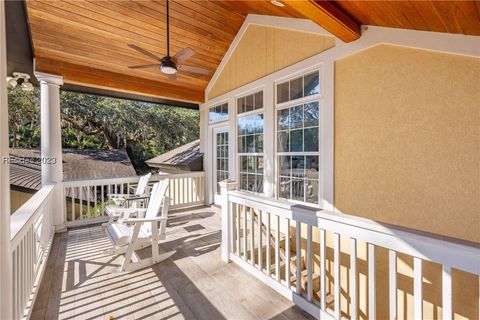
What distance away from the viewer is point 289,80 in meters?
3.78

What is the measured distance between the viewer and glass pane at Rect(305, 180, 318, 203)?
3434mm

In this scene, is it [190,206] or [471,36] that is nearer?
[471,36]

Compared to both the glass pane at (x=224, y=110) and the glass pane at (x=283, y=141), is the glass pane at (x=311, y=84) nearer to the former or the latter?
the glass pane at (x=283, y=141)

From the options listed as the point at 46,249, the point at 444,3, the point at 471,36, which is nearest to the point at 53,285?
the point at 46,249

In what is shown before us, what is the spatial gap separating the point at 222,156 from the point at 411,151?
3996 millimetres

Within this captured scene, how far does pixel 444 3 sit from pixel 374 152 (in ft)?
4.79

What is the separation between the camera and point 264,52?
4.21 meters

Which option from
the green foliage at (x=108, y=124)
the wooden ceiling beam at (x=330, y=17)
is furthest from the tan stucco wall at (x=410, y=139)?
the green foliage at (x=108, y=124)

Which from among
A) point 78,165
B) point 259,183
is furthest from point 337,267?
point 78,165

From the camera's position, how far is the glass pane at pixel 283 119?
3.85 metres

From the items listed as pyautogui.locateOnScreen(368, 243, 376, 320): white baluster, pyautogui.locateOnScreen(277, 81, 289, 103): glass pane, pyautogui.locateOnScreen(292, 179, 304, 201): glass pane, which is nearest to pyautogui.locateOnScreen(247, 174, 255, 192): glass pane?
pyautogui.locateOnScreen(292, 179, 304, 201): glass pane

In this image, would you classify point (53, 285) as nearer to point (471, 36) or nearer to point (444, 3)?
point (444, 3)

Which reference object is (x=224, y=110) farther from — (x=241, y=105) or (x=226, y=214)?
(x=226, y=214)

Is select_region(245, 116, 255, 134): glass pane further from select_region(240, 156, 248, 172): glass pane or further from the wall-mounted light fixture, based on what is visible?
the wall-mounted light fixture
